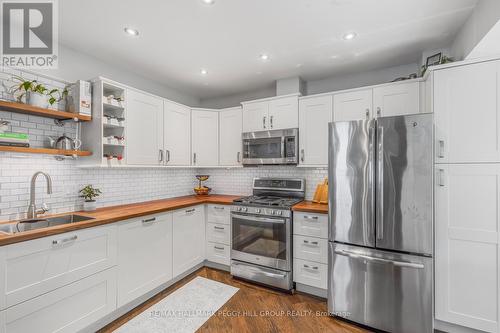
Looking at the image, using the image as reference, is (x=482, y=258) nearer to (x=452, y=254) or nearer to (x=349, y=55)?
(x=452, y=254)

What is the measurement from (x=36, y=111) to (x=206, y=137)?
6.81 ft

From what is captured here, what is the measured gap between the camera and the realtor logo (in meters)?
1.85

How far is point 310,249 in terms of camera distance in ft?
8.50

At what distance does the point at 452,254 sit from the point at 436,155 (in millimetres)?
861

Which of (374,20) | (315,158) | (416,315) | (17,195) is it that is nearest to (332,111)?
(315,158)

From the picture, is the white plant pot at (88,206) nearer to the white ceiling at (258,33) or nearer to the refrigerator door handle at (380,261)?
the white ceiling at (258,33)

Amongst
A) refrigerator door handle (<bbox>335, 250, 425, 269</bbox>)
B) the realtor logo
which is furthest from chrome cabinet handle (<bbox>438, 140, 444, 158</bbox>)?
the realtor logo

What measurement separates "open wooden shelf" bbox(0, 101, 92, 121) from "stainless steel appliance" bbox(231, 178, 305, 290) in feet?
Result: 6.60

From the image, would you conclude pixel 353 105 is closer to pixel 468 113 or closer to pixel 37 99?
pixel 468 113

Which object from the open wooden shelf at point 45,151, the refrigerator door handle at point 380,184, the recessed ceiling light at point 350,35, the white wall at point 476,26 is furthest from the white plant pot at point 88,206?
the white wall at point 476,26

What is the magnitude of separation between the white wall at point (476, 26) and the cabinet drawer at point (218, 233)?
10.3 feet

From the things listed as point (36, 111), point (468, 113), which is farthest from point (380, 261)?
point (36, 111)

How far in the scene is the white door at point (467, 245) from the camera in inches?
71.3

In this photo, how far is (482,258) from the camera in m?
1.84
